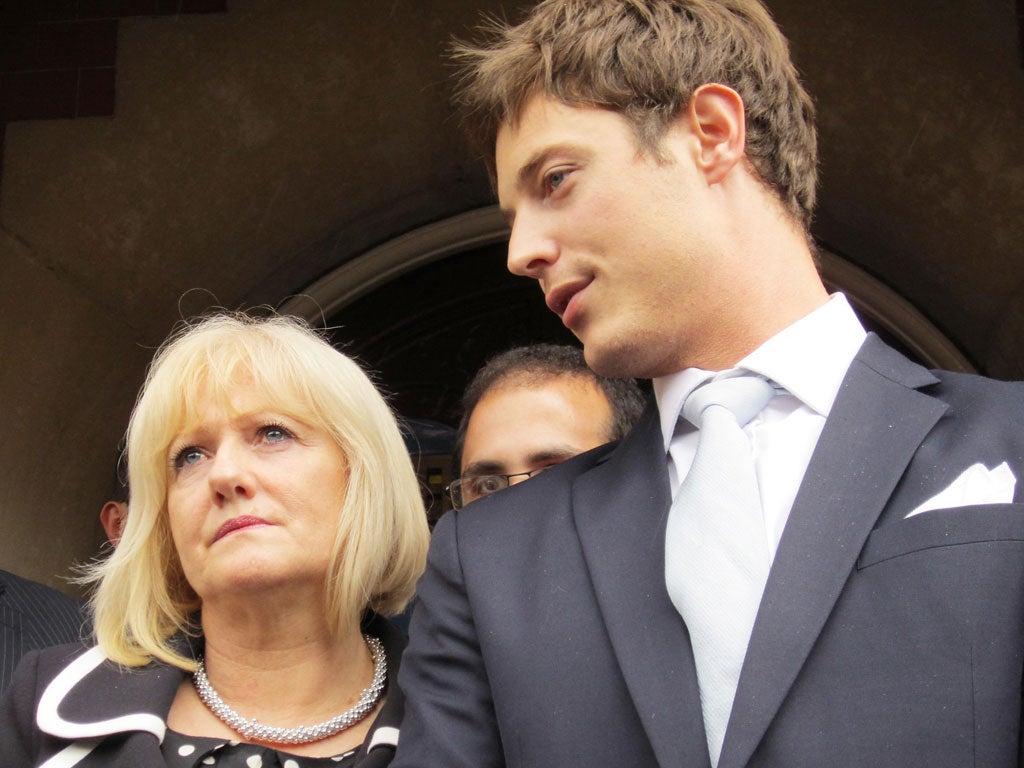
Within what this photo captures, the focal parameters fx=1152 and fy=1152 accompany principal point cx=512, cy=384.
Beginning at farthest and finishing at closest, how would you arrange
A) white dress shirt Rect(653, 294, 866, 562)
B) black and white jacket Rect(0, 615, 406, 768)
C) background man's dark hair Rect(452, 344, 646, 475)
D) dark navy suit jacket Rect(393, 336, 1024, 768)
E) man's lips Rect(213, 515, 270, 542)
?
background man's dark hair Rect(452, 344, 646, 475) < man's lips Rect(213, 515, 270, 542) < black and white jacket Rect(0, 615, 406, 768) < white dress shirt Rect(653, 294, 866, 562) < dark navy suit jacket Rect(393, 336, 1024, 768)

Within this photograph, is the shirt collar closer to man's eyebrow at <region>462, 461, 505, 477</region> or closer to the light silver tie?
the light silver tie

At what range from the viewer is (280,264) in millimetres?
3777

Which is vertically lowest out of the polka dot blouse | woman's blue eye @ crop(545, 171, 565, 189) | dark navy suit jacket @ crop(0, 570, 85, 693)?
the polka dot blouse

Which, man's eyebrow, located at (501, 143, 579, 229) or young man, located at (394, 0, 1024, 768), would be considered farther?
man's eyebrow, located at (501, 143, 579, 229)

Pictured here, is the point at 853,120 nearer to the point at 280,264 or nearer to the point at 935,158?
the point at 935,158

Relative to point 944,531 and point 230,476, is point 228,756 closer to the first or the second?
point 230,476

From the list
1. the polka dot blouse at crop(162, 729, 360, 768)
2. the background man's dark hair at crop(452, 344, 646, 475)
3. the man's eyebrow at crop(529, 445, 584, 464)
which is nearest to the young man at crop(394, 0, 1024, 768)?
the polka dot blouse at crop(162, 729, 360, 768)

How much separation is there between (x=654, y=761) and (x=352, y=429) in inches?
34.5

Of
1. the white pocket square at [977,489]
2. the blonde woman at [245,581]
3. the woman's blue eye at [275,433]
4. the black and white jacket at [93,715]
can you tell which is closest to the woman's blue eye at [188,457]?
the blonde woman at [245,581]

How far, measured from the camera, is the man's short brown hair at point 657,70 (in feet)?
4.85

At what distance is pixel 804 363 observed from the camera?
135cm

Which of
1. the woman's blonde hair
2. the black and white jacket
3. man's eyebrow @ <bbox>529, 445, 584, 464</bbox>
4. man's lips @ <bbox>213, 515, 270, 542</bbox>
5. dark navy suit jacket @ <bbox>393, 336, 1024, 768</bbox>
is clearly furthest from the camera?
man's eyebrow @ <bbox>529, 445, 584, 464</bbox>

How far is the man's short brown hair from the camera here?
4.85ft

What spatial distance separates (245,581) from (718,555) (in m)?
0.77
